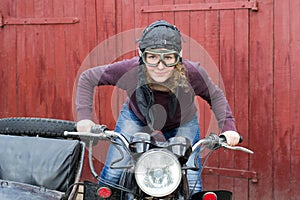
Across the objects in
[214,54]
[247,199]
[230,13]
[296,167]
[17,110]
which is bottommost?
[247,199]

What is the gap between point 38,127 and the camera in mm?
3814

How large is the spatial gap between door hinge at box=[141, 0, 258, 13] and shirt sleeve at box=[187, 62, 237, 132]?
65.2 inches

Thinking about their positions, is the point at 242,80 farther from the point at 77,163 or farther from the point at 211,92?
the point at 77,163

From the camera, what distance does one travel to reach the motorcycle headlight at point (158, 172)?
7.86 feet

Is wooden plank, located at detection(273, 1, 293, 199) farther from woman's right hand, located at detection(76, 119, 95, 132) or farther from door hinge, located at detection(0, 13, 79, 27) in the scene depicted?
woman's right hand, located at detection(76, 119, 95, 132)

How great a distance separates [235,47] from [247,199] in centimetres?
143

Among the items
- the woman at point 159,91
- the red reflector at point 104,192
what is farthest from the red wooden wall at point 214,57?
the red reflector at point 104,192

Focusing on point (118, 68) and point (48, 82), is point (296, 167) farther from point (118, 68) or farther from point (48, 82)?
point (48, 82)

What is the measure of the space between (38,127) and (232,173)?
2.07 meters

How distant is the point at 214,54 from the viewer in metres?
5.06

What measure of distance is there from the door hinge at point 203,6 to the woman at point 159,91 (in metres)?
1.67

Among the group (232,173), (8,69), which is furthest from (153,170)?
(8,69)

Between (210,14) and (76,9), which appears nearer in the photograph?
(210,14)

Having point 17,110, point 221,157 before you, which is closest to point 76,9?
point 17,110
